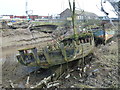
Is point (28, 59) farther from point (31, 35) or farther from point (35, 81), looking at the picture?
point (31, 35)

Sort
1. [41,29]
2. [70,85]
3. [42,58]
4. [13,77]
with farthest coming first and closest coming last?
[41,29] < [13,77] < [42,58] < [70,85]

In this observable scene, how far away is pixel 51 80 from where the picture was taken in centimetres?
746

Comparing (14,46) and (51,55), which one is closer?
(51,55)

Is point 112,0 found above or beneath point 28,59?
above

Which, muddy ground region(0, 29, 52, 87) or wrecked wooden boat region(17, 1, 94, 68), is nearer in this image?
A: wrecked wooden boat region(17, 1, 94, 68)

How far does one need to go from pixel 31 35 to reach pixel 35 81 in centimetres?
1784

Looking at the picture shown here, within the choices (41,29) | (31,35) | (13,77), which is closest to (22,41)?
(31,35)

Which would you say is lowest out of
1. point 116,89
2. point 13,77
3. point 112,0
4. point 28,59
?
point 13,77

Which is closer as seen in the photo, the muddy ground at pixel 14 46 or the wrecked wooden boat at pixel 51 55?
the wrecked wooden boat at pixel 51 55

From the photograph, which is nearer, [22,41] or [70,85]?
[70,85]

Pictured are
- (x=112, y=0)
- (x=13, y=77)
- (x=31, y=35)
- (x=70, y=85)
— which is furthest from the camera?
(x=31, y=35)

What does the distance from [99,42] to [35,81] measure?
9671mm

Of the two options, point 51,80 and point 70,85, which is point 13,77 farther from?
point 70,85

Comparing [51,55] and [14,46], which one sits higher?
[51,55]
